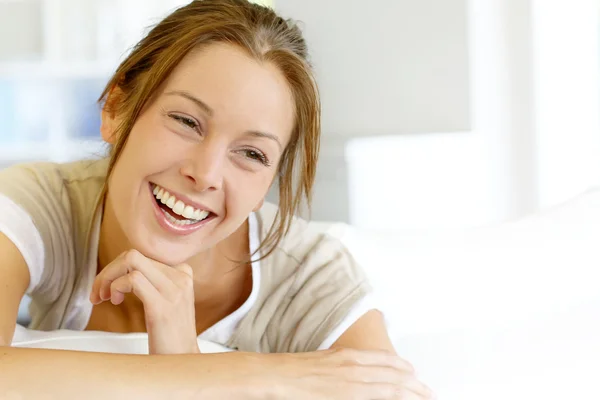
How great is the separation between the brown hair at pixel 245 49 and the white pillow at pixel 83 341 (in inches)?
10.4

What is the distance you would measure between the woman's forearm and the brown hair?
37 cm

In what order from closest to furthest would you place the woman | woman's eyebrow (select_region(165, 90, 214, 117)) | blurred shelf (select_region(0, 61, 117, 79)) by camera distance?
the woman, woman's eyebrow (select_region(165, 90, 214, 117)), blurred shelf (select_region(0, 61, 117, 79))

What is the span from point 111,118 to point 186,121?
198mm

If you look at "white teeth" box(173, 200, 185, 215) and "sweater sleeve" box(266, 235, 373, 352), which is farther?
"sweater sleeve" box(266, 235, 373, 352)

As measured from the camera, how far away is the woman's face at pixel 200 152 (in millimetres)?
1031

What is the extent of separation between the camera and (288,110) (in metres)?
1.11

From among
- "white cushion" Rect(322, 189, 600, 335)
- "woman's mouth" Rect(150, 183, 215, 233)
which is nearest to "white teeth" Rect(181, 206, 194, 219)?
"woman's mouth" Rect(150, 183, 215, 233)

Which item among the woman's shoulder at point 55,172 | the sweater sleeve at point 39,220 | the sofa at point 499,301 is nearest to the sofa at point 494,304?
the sofa at point 499,301

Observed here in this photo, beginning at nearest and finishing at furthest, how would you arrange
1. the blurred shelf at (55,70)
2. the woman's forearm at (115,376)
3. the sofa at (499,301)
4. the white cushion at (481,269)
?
the woman's forearm at (115,376), the sofa at (499,301), the white cushion at (481,269), the blurred shelf at (55,70)

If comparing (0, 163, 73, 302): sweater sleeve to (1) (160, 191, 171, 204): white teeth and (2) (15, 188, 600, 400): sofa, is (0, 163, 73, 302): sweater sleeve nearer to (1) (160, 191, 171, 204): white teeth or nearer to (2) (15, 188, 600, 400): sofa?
(2) (15, 188, 600, 400): sofa

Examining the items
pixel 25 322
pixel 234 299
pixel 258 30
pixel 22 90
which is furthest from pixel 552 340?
pixel 22 90

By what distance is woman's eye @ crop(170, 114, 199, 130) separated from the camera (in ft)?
3.42

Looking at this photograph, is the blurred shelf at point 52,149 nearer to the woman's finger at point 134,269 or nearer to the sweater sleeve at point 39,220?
the sweater sleeve at point 39,220

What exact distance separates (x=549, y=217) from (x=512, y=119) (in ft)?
1.02
